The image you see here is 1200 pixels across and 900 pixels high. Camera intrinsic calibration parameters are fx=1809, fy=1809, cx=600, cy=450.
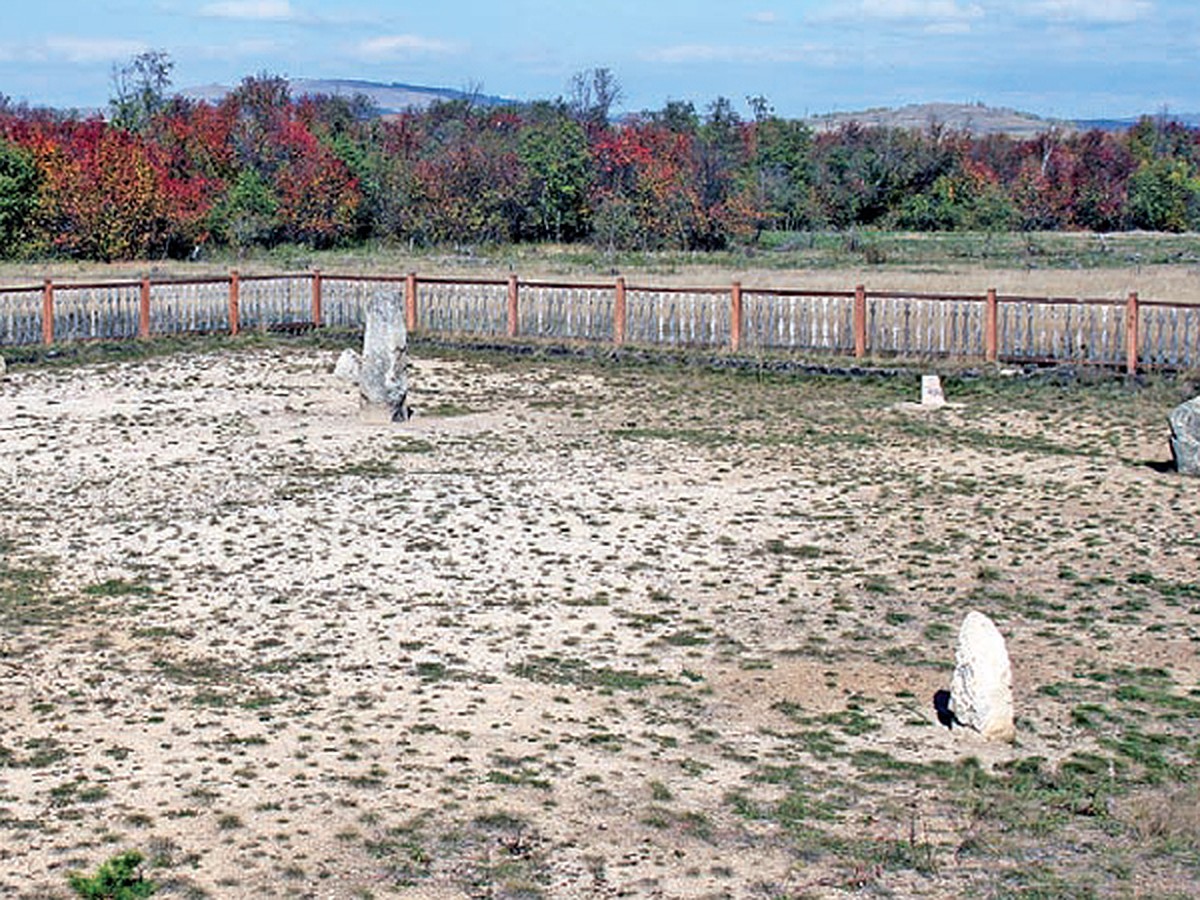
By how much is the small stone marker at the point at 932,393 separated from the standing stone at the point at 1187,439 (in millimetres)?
5885

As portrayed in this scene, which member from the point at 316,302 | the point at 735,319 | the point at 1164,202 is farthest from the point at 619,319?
Result: the point at 1164,202

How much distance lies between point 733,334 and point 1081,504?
Answer: 539 inches

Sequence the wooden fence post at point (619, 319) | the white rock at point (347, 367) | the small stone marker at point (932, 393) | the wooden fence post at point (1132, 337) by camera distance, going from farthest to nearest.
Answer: the wooden fence post at point (619, 319), the white rock at point (347, 367), the wooden fence post at point (1132, 337), the small stone marker at point (932, 393)

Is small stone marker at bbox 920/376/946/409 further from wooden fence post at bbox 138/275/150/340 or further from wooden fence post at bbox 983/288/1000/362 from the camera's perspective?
wooden fence post at bbox 138/275/150/340

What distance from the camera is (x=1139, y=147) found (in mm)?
118062

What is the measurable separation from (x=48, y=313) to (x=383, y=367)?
10586 mm

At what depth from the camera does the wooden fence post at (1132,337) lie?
1097 inches

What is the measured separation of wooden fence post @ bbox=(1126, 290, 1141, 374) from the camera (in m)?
27.9

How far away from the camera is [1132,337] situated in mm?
28016

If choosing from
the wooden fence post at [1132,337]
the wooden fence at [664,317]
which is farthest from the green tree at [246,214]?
the wooden fence post at [1132,337]

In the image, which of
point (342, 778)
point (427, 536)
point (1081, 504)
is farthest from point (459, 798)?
point (1081, 504)

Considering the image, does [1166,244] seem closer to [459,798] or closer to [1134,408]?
[1134,408]

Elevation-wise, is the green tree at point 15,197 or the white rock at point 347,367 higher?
the green tree at point 15,197

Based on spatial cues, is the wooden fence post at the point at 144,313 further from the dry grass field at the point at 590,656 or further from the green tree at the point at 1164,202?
the green tree at the point at 1164,202
